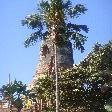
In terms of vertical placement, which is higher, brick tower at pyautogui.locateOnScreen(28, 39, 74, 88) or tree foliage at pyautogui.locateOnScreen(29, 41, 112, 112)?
brick tower at pyautogui.locateOnScreen(28, 39, 74, 88)

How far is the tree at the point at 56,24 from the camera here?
105 feet

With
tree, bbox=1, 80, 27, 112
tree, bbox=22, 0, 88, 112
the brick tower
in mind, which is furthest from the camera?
the brick tower

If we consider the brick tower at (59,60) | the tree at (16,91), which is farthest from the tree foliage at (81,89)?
the brick tower at (59,60)

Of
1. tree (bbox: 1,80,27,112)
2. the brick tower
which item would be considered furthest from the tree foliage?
the brick tower

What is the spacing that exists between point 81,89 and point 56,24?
397 inches

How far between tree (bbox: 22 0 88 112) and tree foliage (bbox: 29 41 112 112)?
5.83m

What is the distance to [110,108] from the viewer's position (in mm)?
33000

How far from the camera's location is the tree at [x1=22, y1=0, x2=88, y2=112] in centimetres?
3198

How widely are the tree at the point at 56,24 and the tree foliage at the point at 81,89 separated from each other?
19.1 feet

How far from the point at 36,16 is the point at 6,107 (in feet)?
78.2

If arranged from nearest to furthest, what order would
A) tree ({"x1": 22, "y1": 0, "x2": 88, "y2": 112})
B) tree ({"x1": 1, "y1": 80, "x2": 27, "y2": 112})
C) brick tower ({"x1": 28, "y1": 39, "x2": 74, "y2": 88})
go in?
tree ({"x1": 22, "y1": 0, "x2": 88, "y2": 112}), tree ({"x1": 1, "y1": 80, "x2": 27, "y2": 112}), brick tower ({"x1": 28, "y1": 39, "x2": 74, "y2": 88})

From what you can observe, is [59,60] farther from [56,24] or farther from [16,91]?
[56,24]

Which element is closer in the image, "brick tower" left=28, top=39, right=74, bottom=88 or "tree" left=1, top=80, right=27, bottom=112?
"tree" left=1, top=80, right=27, bottom=112

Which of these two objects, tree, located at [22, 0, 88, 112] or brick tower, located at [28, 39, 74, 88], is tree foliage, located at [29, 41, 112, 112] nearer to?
tree, located at [22, 0, 88, 112]
